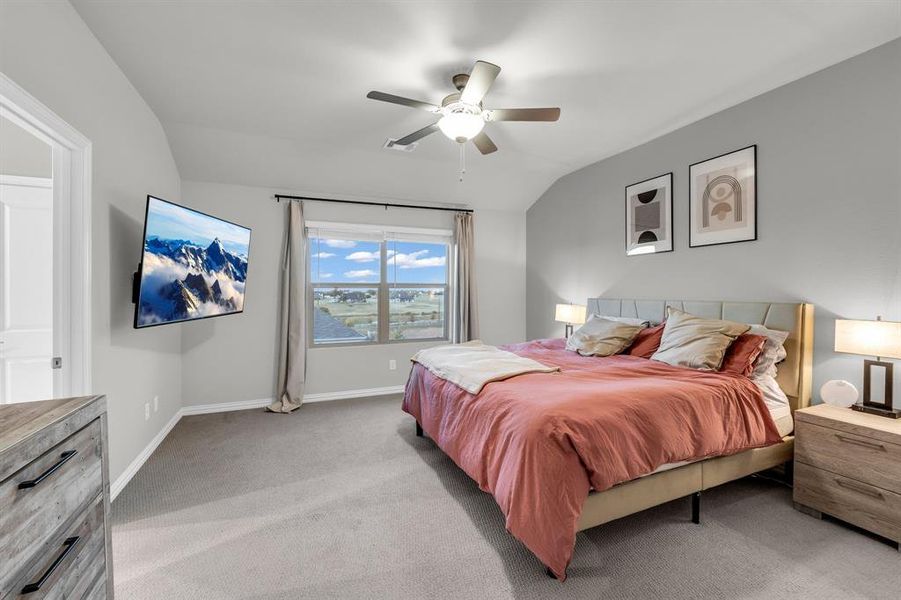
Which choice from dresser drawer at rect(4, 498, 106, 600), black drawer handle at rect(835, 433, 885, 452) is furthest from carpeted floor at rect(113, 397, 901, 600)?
dresser drawer at rect(4, 498, 106, 600)

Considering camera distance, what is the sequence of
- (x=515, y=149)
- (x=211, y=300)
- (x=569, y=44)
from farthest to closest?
(x=515, y=149) → (x=211, y=300) → (x=569, y=44)

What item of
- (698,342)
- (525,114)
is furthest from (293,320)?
(698,342)

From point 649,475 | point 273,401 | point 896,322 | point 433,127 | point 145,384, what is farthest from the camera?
point 273,401

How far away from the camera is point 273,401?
4414 millimetres

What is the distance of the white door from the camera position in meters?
2.67

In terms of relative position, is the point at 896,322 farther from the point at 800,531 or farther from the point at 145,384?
the point at 145,384

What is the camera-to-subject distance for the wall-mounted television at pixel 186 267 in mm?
2516

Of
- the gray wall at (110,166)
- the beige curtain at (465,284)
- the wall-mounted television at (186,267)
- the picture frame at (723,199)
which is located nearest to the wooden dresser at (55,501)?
the gray wall at (110,166)

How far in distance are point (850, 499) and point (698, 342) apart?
→ 1.08m

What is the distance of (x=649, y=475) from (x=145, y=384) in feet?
11.7

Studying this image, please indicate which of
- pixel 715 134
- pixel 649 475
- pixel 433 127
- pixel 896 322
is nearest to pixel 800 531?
pixel 649 475

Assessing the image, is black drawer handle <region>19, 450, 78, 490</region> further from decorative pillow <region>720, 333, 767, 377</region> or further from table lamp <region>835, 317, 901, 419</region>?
table lamp <region>835, 317, 901, 419</region>

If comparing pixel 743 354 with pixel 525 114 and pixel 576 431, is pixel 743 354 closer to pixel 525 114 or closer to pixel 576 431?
pixel 576 431

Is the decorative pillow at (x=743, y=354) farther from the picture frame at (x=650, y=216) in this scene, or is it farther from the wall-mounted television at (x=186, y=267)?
the wall-mounted television at (x=186, y=267)
